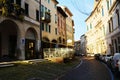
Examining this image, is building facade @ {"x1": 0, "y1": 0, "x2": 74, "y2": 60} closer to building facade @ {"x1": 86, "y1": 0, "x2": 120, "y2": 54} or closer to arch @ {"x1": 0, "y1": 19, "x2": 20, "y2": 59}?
arch @ {"x1": 0, "y1": 19, "x2": 20, "y2": 59}

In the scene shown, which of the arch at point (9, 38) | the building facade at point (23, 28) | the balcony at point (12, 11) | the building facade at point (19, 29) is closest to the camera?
the balcony at point (12, 11)

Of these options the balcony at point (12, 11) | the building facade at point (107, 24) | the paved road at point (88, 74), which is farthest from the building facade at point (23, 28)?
the building facade at point (107, 24)

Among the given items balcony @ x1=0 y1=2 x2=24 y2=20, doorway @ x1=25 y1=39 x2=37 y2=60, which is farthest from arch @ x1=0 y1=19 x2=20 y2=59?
doorway @ x1=25 y1=39 x2=37 y2=60

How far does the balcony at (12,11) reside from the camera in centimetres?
Result: 2356

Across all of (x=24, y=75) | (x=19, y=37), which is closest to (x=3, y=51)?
(x=19, y=37)

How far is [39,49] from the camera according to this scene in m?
37.8

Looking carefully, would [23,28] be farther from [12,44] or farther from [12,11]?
[12,11]

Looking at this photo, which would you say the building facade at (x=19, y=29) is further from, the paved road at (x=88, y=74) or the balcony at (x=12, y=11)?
the paved road at (x=88, y=74)

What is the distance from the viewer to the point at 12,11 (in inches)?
A: 1041

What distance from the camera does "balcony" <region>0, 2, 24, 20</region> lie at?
23562 mm

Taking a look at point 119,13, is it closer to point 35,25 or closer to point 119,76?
point 35,25

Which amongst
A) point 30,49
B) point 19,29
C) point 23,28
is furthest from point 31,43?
point 19,29

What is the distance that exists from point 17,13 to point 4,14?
4.12m

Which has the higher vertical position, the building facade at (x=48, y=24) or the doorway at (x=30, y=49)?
the building facade at (x=48, y=24)
